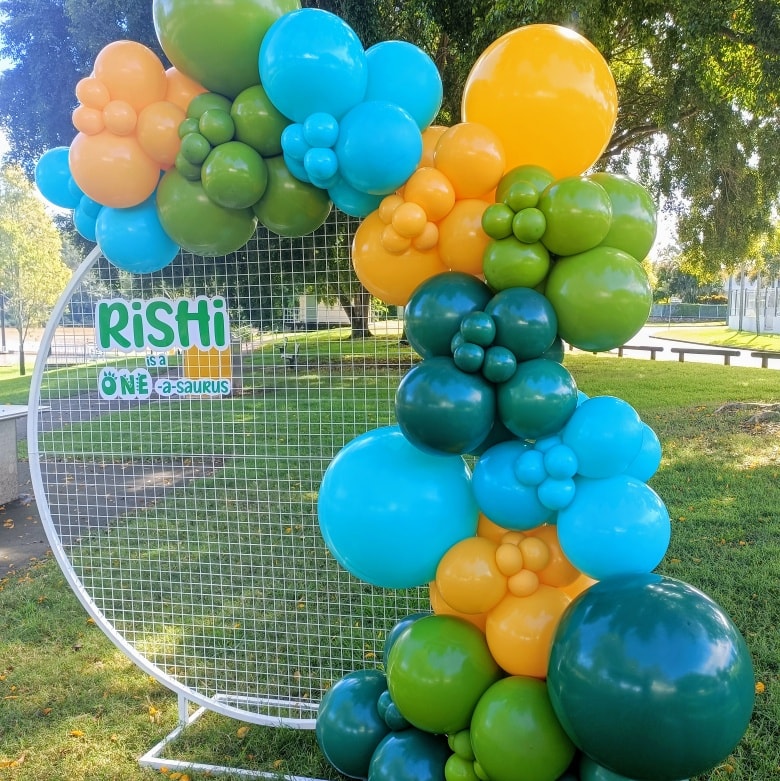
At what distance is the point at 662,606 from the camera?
1.33 m

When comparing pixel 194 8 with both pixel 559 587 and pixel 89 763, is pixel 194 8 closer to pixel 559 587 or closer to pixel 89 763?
pixel 559 587

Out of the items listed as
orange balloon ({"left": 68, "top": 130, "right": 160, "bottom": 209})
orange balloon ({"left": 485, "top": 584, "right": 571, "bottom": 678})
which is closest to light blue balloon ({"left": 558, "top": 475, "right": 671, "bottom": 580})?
orange balloon ({"left": 485, "top": 584, "right": 571, "bottom": 678})

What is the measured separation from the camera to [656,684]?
127 cm

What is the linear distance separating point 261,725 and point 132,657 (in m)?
0.61

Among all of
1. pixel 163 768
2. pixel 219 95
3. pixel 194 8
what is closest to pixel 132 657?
pixel 163 768

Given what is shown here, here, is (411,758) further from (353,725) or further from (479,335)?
(479,335)

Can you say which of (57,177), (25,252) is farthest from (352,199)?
(25,252)

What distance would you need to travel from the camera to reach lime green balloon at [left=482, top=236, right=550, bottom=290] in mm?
1542

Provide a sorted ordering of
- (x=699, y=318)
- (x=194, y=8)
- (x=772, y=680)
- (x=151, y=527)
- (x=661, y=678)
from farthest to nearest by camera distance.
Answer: (x=699, y=318) → (x=151, y=527) → (x=772, y=680) → (x=194, y=8) → (x=661, y=678)

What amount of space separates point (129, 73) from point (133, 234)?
0.42m

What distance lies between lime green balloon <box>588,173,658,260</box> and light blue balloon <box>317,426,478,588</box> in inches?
26.4

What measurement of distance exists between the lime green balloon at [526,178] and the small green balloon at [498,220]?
0.07 meters

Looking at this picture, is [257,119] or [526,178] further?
[257,119]

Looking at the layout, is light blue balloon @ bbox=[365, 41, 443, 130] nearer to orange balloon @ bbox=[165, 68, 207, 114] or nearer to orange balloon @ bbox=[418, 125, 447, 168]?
orange balloon @ bbox=[418, 125, 447, 168]
